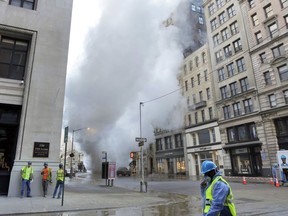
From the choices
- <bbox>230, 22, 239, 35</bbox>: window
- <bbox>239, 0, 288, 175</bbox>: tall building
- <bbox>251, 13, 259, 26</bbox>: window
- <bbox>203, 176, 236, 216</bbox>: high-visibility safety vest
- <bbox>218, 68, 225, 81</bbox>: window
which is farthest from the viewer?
<bbox>218, 68, 225, 81</bbox>: window

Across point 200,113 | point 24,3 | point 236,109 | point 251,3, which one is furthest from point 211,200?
point 200,113

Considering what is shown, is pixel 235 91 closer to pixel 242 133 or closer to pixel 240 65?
pixel 240 65

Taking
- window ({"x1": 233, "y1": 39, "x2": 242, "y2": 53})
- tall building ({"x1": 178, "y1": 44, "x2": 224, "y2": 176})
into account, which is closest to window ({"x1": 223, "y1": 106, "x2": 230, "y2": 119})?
tall building ({"x1": 178, "y1": 44, "x2": 224, "y2": 176})

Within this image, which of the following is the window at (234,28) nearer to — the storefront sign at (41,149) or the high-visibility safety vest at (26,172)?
the storefront sign at (41,149)

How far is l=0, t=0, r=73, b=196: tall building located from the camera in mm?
13297

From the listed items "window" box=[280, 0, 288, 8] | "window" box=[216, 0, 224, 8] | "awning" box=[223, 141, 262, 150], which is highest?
"window" box=[216, 0, 224, 8]

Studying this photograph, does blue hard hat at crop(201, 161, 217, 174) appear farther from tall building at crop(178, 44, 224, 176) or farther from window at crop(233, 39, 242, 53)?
window at crop(233, 39, 242, 53)

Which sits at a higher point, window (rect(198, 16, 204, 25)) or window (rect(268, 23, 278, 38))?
window (rect(198, 16, 204, 25))

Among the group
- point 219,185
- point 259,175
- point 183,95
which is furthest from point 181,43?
point 219,185

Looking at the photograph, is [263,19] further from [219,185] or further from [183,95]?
[219,185]

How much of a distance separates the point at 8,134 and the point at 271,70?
2990 cm

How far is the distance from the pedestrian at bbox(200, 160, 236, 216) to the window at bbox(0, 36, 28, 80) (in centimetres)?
1448

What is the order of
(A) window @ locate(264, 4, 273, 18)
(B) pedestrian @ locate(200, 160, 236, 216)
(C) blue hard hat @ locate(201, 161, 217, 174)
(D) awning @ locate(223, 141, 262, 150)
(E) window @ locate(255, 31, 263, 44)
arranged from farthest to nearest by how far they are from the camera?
(E) window @ locate(255, 31, 263, 44) < (A) window @ locate(264, 4, 273, 18) < (D) awning @ locate(223, 141, 262, 150) < (C) blue hard hat @ locate(201, 161, 217, 174) < (B) pedestrian @ locate(200, 160, 236, 216)

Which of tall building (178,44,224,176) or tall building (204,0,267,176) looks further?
tall building (178,44,224,176)
